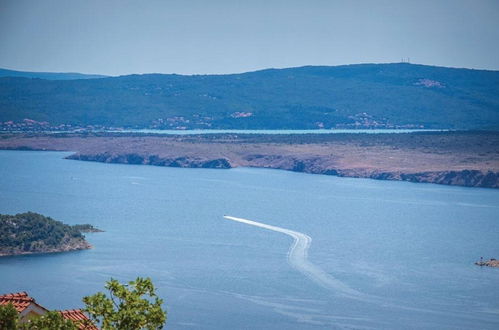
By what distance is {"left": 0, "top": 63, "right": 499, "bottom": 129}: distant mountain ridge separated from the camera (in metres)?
176

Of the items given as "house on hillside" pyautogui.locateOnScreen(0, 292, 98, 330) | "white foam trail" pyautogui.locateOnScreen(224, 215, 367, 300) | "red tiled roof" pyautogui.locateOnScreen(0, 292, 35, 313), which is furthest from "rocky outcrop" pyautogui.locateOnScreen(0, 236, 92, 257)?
"house on hillside" pyautogui.locateOnScreen(0, 292, 98, 330)

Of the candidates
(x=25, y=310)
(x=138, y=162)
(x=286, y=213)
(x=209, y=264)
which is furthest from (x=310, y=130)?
(x=25, y=310)

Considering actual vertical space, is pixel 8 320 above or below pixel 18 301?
above

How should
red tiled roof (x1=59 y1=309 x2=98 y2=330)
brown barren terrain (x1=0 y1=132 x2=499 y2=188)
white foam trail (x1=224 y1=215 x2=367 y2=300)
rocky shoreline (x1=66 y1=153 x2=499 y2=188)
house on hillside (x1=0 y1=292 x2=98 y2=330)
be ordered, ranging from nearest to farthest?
red tiled roof (x1=59 y1=309 x2=98 y2=330), house on hillside (x1=0 y1=292 x2=98 y2=330), white foam trail (x1=224 y1=215 x2=367 y2=300), rocky shoreline (x1=66 y1=153 x2=499 y2=188), brown barren terrain (x1=0 y1=132 x2=499 y2=188)

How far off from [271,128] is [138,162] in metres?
69.2

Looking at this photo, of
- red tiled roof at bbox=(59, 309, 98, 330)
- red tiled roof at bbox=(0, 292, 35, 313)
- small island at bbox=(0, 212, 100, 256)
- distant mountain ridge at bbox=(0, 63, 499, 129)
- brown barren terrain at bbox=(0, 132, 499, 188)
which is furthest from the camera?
distant mountain ridge at bbox=(0, 63, 499, 129)

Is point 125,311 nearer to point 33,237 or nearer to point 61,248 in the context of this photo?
point 61,248

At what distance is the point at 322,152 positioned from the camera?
110 m

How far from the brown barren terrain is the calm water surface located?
331 inches

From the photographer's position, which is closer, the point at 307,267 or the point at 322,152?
the point at 307,267

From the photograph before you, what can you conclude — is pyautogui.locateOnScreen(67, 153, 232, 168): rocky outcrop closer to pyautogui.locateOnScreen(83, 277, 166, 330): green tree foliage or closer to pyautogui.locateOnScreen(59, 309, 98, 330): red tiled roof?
pyautogui.locateOnScreen(59, 309, 98, 330): red tiled roof

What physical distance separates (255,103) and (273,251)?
14131cm

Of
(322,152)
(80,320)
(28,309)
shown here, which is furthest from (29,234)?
(322,152)

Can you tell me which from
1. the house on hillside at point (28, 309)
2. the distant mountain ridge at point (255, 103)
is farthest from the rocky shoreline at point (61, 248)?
the distant mountain ridge at point (255, 103)
